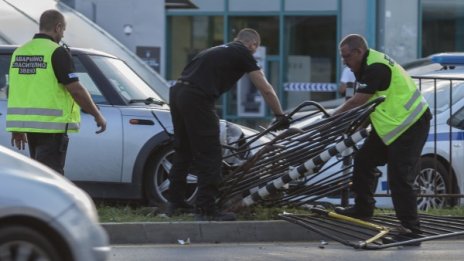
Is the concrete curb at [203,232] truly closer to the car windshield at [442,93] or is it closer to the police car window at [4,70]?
the police car window at [4,70]

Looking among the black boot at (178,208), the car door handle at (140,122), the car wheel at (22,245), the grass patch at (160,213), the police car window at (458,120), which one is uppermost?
the car door handle at (140,122)

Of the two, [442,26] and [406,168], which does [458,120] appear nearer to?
[406,168]

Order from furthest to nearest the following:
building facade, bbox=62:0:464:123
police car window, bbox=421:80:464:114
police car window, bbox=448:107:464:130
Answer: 1. building facade, bbox=62:0:464:123
2. police car window, bbox=421:80:464:114
3. police car window, bbox=448:107:464:130

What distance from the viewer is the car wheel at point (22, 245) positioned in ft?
16.1

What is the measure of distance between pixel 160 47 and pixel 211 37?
1.16m

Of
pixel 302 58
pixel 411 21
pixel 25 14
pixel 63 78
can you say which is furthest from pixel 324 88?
pixel 63 78

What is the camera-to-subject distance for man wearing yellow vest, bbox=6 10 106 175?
749cm

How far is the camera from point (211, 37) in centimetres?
2120

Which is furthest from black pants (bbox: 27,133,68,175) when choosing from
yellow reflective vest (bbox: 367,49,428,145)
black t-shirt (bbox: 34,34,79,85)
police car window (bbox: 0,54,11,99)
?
yellow reflective vest (bbox: 367,49,428,145)

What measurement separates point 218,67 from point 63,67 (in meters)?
1.45

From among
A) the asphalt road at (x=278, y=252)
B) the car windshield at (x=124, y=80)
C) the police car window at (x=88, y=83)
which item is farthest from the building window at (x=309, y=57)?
the asphalt road at (x=278, y=252)

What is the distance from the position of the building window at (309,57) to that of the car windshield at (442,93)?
9.75 metres

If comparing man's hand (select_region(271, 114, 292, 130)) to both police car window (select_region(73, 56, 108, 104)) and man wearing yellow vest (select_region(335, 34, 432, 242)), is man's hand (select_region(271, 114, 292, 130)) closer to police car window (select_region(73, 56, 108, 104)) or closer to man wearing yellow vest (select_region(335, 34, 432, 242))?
man wearing yellow vest (select_region(335, 34, 432, 242))

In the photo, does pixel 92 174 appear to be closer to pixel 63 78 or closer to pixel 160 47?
pixel 63 78
